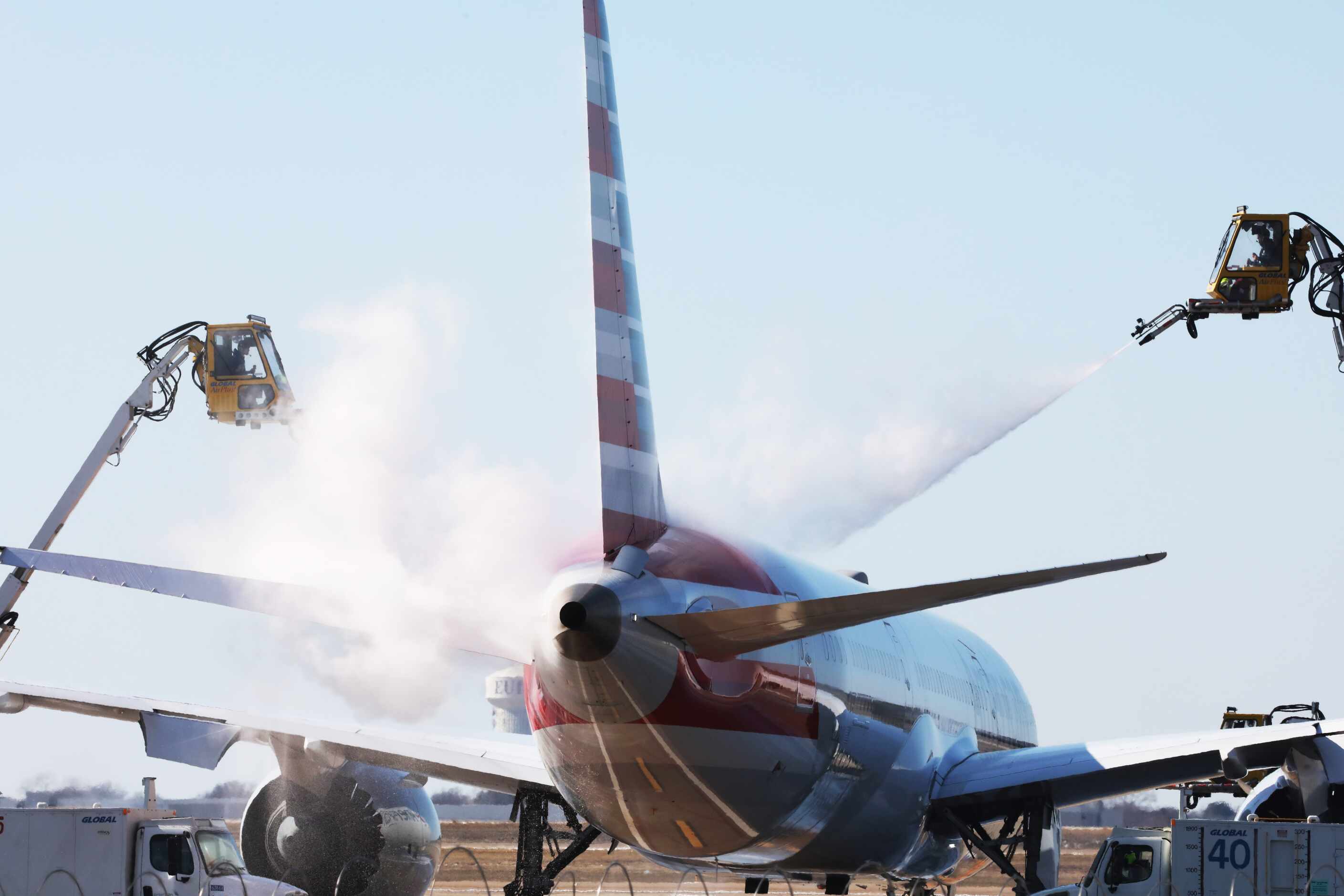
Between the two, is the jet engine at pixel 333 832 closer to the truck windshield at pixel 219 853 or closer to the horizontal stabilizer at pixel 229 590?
the truck windshield at pixel 219 853

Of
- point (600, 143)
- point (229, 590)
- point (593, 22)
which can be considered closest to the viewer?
point (229, 590)

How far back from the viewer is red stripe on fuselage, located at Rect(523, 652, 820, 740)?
563 inches

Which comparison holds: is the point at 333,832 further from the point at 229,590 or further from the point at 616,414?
the point at 616,414

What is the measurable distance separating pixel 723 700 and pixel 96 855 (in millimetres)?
10158

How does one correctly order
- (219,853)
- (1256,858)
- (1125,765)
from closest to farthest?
(1256,858) < (1125,765) < (219,853)

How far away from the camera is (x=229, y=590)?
14461mm

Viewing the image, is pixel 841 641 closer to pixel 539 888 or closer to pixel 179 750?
pixel 539 888

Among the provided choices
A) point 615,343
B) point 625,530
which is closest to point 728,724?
point 625,530

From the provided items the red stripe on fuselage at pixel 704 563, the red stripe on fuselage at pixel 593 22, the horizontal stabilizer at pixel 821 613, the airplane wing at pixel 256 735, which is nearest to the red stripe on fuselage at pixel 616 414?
the red stripe on fuselage at pixel 704 563

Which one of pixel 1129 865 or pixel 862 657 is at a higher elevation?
pixel 862 657

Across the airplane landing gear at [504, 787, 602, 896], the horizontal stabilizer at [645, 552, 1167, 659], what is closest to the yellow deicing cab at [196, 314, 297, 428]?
the airplane landing gear at [504, 787, 602, 896]

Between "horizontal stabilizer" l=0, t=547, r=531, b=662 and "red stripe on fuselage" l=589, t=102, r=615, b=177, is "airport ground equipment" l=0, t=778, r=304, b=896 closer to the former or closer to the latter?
"horizontal stabilizer" l=0, t=547, r=531, b=662

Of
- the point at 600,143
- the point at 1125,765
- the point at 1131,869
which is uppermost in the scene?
the point at 600,143

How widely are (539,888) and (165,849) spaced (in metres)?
4.87
